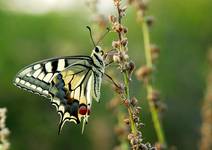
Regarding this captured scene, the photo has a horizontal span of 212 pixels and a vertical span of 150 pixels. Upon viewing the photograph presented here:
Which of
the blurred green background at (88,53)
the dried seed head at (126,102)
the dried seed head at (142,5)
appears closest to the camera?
the dried seed head at (126,102)

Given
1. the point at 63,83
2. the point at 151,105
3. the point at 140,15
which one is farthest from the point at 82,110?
the point at 140,15

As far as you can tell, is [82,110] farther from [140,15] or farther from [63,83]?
[140,15]

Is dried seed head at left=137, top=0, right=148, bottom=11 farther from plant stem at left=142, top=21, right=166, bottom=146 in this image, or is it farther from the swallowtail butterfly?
the swallowtail butterfly

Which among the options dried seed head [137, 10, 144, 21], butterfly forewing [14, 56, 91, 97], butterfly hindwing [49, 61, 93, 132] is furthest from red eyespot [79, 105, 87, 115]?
dried seed head [137, 10, 144, 21]

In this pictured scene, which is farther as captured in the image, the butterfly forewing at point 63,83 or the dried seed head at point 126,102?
the butterfly forewing at point 63,83

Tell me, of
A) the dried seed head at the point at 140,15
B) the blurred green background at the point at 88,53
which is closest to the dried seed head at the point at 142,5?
the dried seed head at the point at 140,15

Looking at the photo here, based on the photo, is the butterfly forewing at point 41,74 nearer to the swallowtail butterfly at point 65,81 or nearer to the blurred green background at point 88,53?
the swallowtail butterfly at point 65,81
